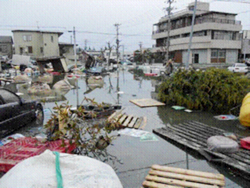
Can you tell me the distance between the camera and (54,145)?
13.5 feet

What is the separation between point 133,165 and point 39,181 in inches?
97.0

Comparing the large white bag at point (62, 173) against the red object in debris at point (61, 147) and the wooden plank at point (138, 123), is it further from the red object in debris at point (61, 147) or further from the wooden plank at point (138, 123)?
the wooden plank at point (138, 123)

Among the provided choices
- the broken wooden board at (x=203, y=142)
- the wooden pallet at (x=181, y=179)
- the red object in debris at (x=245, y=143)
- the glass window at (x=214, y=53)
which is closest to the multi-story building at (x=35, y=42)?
the glass window at (x=214, y=53)

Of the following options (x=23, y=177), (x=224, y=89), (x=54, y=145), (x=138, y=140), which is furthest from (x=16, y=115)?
(x=224, y=89)

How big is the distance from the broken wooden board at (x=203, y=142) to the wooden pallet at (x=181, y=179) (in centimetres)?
68

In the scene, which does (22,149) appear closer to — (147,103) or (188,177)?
(188,177)

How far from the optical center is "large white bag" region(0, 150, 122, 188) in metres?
1.99

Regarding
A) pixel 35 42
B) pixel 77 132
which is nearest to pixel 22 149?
pixel 77 132

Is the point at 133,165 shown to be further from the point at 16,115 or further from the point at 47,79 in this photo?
the point at 47,79

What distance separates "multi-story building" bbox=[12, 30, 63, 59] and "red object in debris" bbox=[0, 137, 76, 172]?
40973 millimetres

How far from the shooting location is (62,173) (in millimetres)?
2131

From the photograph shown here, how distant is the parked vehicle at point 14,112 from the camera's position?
5313 millimetres

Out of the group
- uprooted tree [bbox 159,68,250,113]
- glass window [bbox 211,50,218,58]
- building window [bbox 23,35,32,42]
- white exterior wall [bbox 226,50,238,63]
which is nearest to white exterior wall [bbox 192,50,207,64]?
glass window [bbox 211,50,218,58]

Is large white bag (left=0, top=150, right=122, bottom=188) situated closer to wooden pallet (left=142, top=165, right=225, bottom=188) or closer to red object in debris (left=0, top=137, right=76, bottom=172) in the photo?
wooden pallet (left=142, top=165, right=225, bottom=188)
